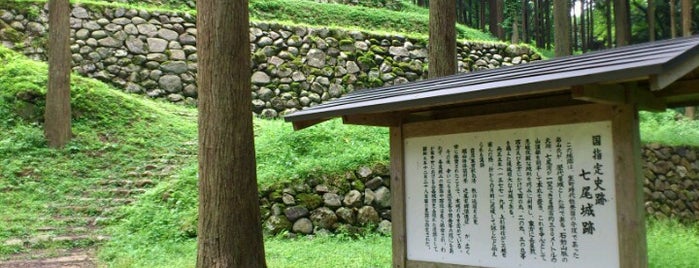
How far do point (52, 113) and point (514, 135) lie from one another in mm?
8913

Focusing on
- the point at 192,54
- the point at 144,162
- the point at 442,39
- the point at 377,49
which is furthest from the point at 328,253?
the point at 377,49

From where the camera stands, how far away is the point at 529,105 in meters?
3.96

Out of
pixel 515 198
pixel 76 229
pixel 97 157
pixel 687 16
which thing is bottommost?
pixel 76 229

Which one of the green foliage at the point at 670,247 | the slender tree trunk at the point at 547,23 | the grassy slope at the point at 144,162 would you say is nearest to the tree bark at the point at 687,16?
the grassy slope at the point at 144,162

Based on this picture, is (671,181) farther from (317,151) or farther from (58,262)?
(58,262)

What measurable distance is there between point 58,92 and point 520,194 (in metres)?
9.09

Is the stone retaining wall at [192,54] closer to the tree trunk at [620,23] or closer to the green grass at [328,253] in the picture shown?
the tree trunk at [620,23]

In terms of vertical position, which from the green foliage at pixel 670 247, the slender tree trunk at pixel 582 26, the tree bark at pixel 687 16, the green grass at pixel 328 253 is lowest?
the green foliage at pixel 670 247

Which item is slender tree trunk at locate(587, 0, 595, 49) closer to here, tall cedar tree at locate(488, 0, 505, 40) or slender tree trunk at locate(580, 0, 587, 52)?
slender tree trunk at locate(580, 0, 587, 52)

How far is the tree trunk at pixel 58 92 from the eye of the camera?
1011 centimetres

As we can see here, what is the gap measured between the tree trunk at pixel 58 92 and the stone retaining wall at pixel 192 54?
2.93 meters

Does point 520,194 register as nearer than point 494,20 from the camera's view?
Yes

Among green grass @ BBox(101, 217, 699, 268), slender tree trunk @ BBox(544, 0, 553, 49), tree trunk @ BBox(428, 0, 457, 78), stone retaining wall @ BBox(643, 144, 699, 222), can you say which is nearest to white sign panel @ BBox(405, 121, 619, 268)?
Result: green grass @ BBox(101, 217, 699, 268)

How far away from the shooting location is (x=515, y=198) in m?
3.92
